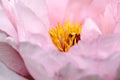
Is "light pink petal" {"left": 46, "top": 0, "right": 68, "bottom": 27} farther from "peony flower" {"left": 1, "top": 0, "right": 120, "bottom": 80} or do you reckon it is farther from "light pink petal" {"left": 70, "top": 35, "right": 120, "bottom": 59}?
"light pink petal" {"left": 70, "top": 35, "right": 120, "bottom": 59}

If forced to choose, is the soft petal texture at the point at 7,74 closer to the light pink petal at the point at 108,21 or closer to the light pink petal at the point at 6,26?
the light pink petal at the point at 6,26

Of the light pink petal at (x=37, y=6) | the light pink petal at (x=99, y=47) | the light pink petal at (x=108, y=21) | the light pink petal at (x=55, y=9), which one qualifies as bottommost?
the light pink petal at (x=99, y=47)

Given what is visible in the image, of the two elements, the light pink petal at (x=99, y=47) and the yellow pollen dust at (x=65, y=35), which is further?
the yellow pollen dust at (x=65, y=35)

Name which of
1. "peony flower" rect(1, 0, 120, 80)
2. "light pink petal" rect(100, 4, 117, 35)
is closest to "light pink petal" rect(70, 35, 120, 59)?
"peony flower" rect(1, 0, 120, 80)

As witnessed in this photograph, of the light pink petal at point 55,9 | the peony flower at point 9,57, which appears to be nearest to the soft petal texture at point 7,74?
the peony flower at point 9,57

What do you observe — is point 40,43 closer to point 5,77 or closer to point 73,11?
point 5,77
